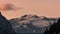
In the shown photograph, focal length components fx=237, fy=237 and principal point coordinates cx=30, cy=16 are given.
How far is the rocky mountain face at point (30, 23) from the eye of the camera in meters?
6.69

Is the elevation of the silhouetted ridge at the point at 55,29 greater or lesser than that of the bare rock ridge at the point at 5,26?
lesser

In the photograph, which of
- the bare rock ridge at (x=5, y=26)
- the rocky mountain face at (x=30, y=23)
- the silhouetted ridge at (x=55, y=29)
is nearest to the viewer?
the silhouetted ridge at (x=55, y=29)

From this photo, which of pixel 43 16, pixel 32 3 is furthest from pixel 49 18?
pixel 32 3

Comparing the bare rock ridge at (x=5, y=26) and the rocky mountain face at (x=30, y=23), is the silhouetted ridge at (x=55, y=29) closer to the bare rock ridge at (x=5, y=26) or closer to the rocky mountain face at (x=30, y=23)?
the rocky mountain face at (x=30, y=23)

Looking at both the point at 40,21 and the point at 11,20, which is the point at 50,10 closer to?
the point at 40,21

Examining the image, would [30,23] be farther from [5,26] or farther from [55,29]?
[55,29]

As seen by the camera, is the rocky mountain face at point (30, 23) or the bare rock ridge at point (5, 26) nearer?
the rocky mountain face at point (30, 23)

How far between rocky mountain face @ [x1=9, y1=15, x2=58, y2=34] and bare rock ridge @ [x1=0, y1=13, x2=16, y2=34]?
0.40 ft

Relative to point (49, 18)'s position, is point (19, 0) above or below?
above

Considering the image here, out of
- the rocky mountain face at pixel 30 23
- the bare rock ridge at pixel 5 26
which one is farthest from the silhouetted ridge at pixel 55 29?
the bare rock ridge at pixel 5 26

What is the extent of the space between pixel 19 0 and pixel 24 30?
90 centimetres

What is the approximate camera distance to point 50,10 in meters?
6.86

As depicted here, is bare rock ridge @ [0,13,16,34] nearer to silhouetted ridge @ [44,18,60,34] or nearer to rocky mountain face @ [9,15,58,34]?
rocky mountain face @ [9,15,58,34]

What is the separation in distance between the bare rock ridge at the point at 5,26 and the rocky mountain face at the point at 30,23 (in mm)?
122
